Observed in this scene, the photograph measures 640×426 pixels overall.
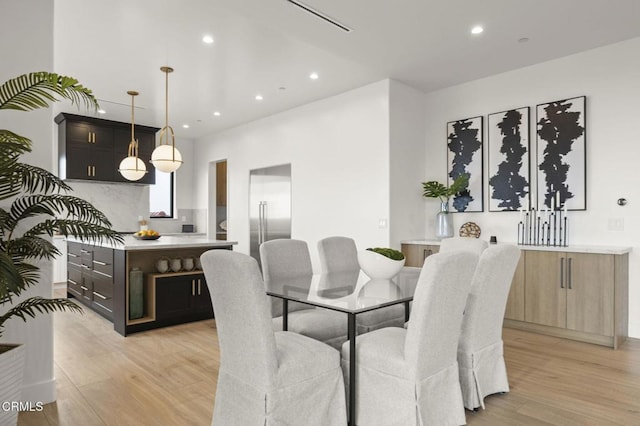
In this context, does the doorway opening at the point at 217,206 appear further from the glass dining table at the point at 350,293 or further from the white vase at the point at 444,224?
the glass dining table at the point at 350,293

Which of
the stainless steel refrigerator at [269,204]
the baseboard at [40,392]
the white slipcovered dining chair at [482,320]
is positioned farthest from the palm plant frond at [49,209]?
the stainless steel refrigerator at [269,204]

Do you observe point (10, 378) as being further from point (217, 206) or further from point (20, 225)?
point (217, 206)

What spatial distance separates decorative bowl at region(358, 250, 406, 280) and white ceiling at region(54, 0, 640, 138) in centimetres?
202

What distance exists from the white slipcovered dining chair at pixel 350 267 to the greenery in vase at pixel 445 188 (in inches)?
68.8

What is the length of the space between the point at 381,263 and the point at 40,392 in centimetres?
229

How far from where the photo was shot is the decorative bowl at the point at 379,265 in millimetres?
2748

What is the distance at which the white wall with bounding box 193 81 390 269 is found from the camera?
5.02 meters

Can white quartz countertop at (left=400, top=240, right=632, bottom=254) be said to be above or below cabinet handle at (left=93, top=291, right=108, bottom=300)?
above

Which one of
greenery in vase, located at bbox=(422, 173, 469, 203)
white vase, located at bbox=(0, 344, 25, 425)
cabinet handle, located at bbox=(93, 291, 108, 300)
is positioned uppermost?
greenery in vase, located at bbox=(422, 173, 469, 203)

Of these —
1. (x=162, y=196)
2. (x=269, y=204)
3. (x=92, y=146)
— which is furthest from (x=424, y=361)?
(x=162, y=196)

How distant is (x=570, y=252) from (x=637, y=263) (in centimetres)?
65

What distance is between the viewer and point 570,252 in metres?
3.81

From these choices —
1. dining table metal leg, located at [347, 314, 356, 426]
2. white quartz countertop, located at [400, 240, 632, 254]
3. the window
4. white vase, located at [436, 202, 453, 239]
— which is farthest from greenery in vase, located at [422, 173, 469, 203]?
the window

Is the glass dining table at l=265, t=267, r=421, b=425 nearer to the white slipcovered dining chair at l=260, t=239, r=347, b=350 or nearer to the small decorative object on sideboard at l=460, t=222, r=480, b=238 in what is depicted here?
the white slipcovered dining chair at l=260, t=239, r=347, b=350
